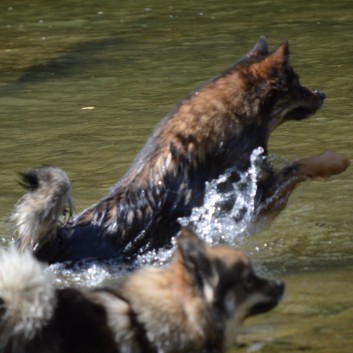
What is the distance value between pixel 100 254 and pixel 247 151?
1.32 m

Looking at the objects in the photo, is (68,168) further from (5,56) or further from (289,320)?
(5,56)

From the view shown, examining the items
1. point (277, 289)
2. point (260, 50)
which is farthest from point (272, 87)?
point (277, 289)

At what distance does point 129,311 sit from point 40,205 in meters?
1.64

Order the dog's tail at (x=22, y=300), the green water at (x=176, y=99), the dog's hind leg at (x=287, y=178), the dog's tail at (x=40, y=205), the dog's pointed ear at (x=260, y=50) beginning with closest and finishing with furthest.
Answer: the dog's tail at (x=22, y=300), the dog's tail at (x=40, y=205), the green water at (x=176, y=99), the dog's hind leg at (x=287, y=178), the dog's pointed ear at (x=260, y=50)

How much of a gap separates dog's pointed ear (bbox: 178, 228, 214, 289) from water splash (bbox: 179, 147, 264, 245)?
2.28m

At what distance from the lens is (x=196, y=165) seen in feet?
25.5

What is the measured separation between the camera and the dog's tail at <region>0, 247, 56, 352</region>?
5.32m

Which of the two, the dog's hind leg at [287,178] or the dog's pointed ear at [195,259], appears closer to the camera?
the dog's pointed ear at [195,259]

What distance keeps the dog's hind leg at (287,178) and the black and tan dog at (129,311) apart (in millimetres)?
2590

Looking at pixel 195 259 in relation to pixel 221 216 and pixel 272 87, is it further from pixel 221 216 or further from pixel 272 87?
pixel 272 87

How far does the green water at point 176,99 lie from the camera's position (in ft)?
23.1

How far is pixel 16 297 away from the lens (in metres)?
5.37

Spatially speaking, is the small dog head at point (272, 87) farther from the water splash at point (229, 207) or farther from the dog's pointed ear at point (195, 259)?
the dog's pointed ear at point (195, 259)

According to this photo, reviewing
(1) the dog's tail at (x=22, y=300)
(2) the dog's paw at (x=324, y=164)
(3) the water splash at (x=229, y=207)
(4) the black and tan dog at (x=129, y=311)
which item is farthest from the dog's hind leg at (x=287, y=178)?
(1) the dog's tail at (x=22, y=300)
